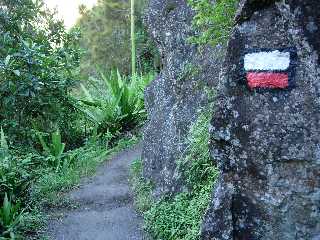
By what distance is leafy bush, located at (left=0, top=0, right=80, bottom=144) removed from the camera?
730cm

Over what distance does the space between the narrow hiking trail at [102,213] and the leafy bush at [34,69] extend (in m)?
1.55

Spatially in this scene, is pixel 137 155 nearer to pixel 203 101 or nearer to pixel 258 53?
pixel 203 101

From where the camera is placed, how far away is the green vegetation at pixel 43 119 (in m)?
6.07

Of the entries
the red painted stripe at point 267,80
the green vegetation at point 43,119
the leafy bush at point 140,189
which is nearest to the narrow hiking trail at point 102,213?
the leafy bush at point 140,189

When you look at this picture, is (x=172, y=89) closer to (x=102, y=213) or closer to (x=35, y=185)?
(x=102, y=213)

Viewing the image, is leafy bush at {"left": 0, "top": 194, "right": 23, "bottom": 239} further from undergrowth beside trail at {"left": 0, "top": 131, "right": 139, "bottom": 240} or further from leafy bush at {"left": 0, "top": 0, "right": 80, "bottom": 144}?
leafy bush at {"left": 0, "top": 0, "right": 80, "bottom": 144}

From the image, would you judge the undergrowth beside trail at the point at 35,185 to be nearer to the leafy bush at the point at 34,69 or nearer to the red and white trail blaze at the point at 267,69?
the leafy bush at the point at 34,69

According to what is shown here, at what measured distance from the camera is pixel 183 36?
19.1ft

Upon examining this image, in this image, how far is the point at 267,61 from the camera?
2.88m

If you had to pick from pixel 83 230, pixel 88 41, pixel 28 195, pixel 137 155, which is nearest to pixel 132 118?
pixel 137 155

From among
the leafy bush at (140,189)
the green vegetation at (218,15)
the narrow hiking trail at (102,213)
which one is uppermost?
the green vegetation at (218,15)

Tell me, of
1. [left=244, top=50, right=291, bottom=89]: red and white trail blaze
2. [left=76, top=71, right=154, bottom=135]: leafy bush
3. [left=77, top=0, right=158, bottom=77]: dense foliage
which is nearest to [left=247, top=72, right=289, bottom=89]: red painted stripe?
[left=244, top=50, right=291, bottom=89]: red and white trail blaze

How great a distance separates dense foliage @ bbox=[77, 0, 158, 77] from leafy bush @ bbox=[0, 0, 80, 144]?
6145 mm

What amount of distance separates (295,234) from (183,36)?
342 centimetres
